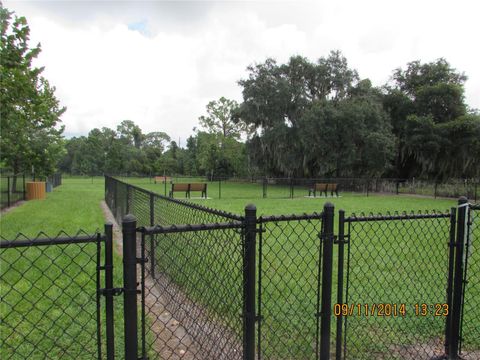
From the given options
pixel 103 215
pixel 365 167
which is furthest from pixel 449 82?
pixel 103 215

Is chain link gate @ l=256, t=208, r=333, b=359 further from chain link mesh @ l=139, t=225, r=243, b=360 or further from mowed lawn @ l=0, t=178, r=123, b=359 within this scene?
mowed lawn @ l=0, t=178, r=123, b=359

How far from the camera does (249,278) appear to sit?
206cm

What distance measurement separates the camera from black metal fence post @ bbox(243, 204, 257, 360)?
2.03m

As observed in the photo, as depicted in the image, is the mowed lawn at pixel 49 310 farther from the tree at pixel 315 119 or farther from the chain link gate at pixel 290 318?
the tree at pixel 315 119

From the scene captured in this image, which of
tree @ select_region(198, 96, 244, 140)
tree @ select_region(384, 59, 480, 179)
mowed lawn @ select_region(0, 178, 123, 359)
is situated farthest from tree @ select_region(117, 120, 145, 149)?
mowed lawn @ select_region(0, 178, 123, 359)

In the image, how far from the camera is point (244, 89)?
1139 inches

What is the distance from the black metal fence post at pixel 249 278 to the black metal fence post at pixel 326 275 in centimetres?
47

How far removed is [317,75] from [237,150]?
16.7 metres

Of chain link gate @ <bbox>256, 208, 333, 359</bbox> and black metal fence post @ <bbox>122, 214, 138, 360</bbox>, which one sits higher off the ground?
black metal fence post @ <bbox>122, 214, 138, 360</bbox>

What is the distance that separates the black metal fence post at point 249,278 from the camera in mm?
2025

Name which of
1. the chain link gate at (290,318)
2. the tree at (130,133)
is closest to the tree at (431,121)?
the chain link gate at (290,318)

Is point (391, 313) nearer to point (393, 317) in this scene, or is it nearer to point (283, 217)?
point (393, 317)

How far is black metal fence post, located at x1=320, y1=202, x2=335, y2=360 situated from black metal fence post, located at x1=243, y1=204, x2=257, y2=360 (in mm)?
469
